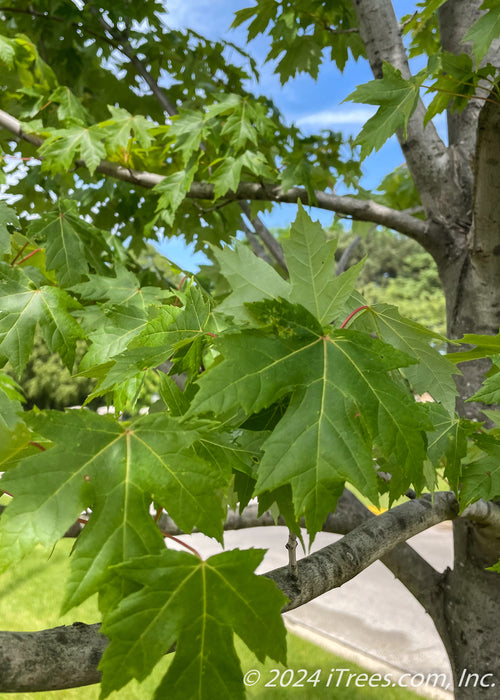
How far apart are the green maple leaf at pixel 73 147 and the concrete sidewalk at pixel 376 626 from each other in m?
3.42

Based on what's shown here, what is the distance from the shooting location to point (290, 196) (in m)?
2.20

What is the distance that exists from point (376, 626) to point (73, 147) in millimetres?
4901

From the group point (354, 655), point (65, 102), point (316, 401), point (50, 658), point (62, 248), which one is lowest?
point (354, 655)

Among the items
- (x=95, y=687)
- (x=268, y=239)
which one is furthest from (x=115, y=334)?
(x=95, y=687)

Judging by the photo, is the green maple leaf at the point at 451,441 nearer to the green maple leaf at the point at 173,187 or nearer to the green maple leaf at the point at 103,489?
the green maple leaf at the point at 103,489

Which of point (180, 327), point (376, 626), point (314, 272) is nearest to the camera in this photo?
point (314, 272)

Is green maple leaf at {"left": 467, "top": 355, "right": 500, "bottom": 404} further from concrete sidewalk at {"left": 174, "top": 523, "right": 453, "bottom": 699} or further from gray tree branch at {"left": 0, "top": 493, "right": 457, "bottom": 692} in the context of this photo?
concrete sidewalk at {"left": 174, "top": 523, "right": 453, "bottom": 699}

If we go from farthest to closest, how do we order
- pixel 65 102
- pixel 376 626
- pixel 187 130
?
pixel 376 626, pixel 65 102, pixel 187 130

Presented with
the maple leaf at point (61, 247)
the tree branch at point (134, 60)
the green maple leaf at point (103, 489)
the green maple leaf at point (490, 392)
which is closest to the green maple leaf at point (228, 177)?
the maple leaf at point (61, 247)

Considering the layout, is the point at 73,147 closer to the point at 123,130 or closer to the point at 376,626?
the point at 123,130

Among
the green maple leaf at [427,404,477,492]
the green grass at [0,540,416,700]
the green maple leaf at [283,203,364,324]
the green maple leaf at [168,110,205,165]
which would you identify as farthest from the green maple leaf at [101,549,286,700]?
the green grass at [0,540,416,700]

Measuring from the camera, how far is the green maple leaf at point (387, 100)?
1506mm

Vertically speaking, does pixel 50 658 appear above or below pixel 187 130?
below

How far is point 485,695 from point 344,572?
4.66ft
